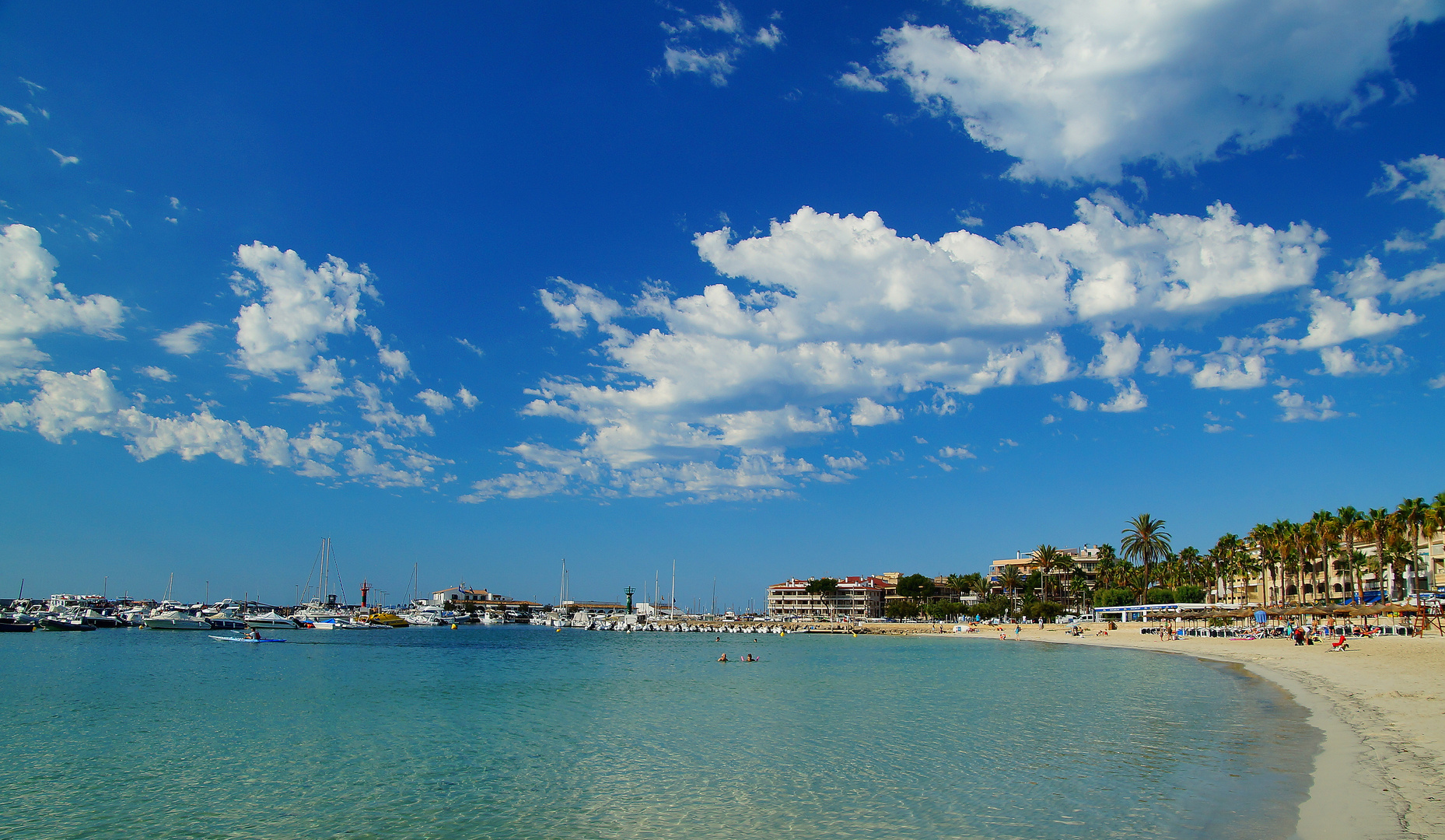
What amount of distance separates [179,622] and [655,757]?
4254 inches

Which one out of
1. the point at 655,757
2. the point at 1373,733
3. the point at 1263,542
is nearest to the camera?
the point at 1373,733

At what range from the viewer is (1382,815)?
40.0 ft

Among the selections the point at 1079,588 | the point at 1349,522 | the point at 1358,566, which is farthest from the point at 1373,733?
the point at 1079,588

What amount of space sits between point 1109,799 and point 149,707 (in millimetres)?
33866

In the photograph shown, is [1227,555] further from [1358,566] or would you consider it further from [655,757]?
[655,757]

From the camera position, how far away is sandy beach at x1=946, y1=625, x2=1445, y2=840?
1215 cm

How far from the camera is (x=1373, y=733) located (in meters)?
19.5

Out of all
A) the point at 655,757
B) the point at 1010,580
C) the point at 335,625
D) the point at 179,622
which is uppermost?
the point at 655,757

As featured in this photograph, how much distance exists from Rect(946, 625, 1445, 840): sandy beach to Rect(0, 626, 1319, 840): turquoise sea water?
0.69 meters

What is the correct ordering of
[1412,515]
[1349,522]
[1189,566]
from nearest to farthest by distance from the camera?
[1412,515] < [1349,522] < [1189,566]

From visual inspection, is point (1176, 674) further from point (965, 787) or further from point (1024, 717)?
point (965, 787)

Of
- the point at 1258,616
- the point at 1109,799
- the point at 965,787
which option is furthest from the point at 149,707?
the point at 1258,616

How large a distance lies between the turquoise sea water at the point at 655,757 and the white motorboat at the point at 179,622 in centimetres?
6830

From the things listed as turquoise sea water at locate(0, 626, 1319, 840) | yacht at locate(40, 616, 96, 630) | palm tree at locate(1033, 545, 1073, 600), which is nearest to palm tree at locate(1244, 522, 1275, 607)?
palm tree at locate(1033, 545, 1073, 600)
